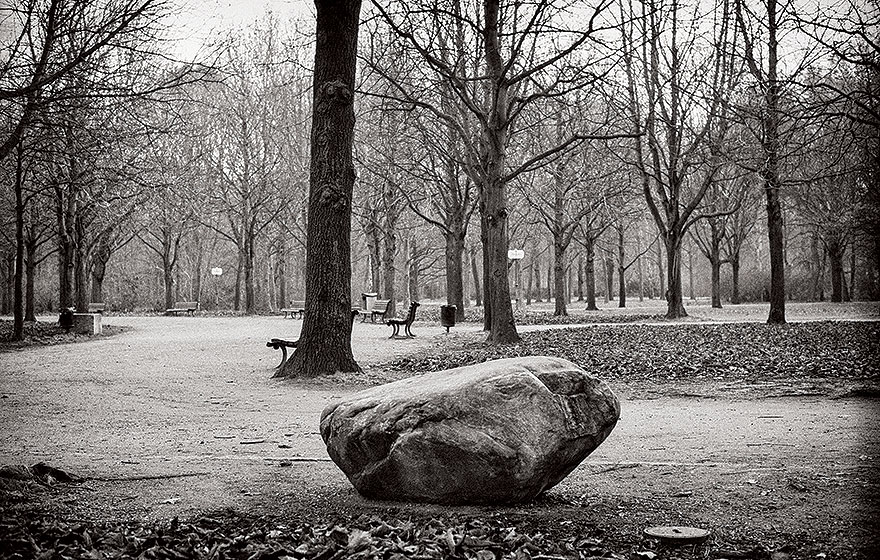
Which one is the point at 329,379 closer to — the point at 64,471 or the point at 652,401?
the point at 652,401

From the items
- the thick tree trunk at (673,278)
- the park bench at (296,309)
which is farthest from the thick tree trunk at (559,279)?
the park bench at (296,309)

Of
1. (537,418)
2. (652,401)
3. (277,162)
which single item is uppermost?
(277,162)

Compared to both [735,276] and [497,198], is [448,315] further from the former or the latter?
[735,276]

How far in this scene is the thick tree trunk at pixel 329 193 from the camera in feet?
42.1

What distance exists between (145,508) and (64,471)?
3.96ft

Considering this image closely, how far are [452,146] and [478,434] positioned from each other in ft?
68.1

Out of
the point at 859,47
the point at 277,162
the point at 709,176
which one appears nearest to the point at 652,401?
the point at 859,47

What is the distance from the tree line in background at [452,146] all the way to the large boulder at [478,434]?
5904 mm

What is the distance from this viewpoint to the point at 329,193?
42.4 ft

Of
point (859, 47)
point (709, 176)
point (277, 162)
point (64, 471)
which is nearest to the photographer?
point (64, 471)

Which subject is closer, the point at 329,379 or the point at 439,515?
the point at 439,515

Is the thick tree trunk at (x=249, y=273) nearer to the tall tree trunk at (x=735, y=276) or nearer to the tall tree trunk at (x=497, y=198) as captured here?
the tall tree trunk at (x=497, y=198)

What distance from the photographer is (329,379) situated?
1249 cm

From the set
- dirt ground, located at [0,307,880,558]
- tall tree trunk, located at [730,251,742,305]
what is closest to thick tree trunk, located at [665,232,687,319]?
tall tree trunk, located at [730,251,742,305]
